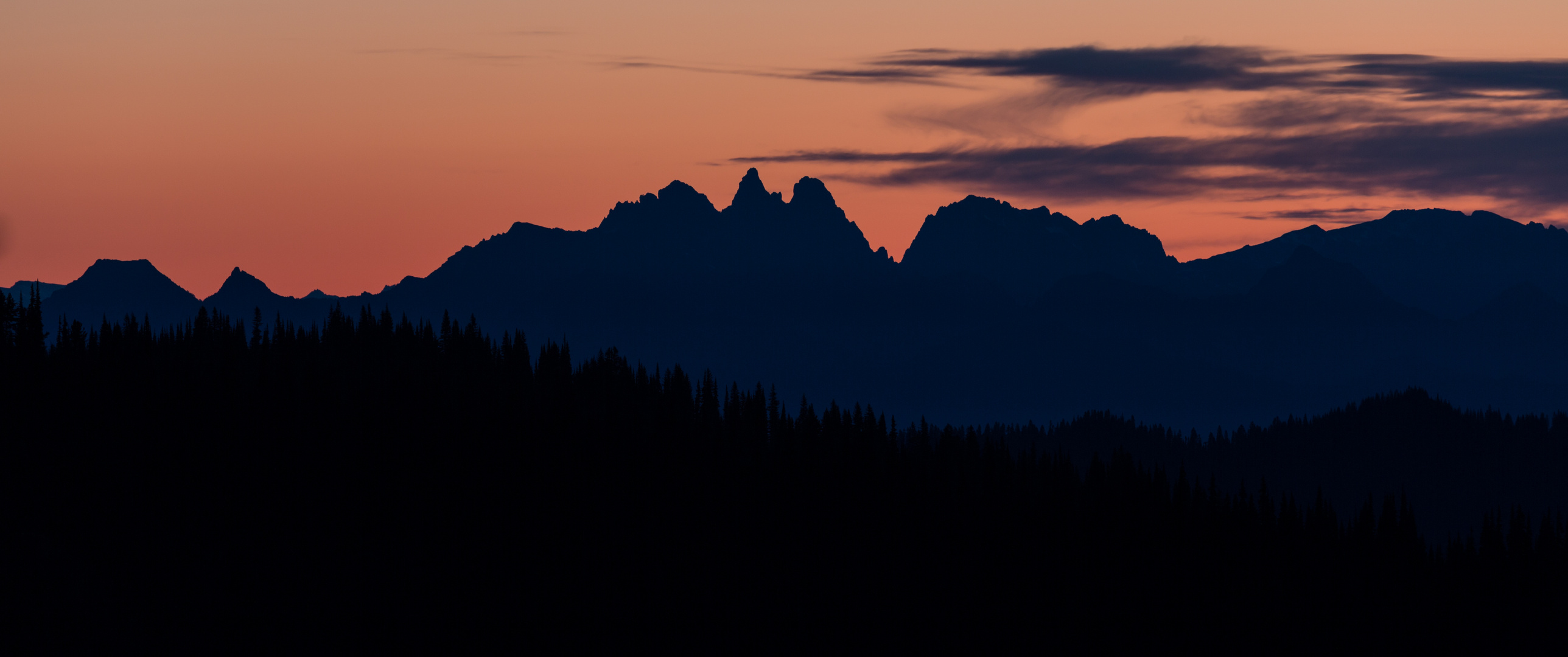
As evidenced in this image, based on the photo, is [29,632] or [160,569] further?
[160,569]

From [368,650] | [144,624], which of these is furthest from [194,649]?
[368,650]

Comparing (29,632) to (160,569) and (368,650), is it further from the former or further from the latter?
(368,650)

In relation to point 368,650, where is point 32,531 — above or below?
above

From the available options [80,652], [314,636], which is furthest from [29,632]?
[314,636]

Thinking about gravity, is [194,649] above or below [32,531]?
below

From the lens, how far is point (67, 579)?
629 ft

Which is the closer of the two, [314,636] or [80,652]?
[80,652]

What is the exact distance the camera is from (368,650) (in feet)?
655

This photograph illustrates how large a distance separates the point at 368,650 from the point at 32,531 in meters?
43.9

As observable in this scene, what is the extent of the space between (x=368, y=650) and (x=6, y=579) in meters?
41.9

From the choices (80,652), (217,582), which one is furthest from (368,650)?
(80,652)

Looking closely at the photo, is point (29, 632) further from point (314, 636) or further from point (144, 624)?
point (314, 636)

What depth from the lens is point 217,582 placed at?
199750mm

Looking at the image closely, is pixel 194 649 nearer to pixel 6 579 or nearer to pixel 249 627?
pixel 249 627
